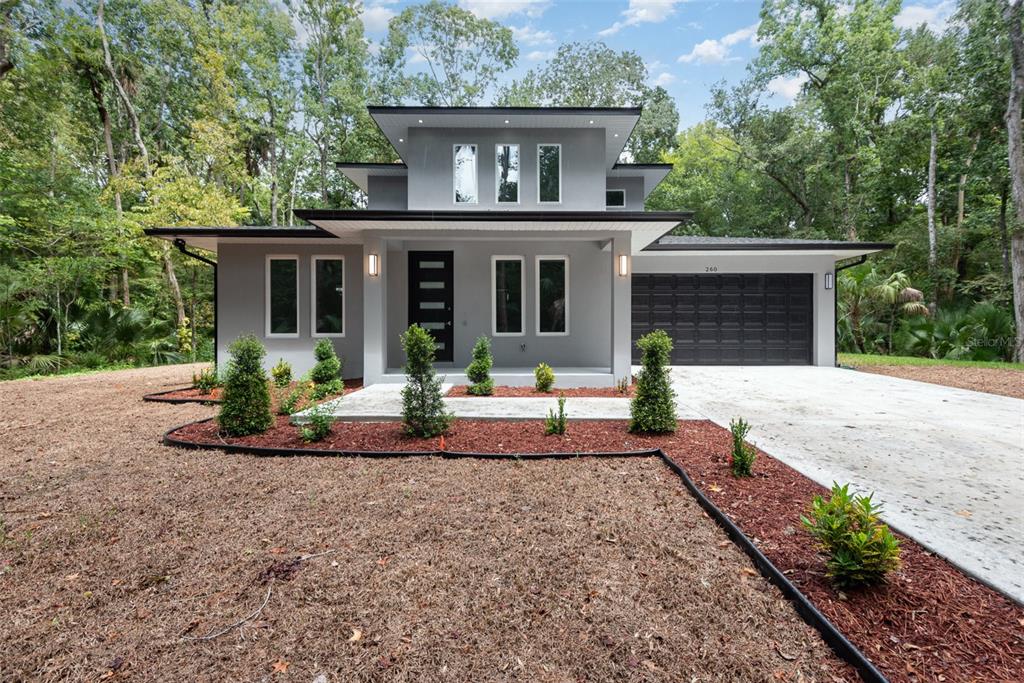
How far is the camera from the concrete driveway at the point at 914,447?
2.67m

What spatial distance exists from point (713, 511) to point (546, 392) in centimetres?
472

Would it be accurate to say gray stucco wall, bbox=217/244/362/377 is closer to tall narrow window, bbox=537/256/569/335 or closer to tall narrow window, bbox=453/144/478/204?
tall narrow window, bbox=453/144/478/204

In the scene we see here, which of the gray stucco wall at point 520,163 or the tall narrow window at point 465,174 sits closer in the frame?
the gray stucco wall at point 520,163

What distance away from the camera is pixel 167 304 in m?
16.6

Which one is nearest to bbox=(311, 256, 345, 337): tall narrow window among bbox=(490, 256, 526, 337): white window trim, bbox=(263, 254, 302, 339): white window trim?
bbox=(263, 254, 302, 339): white window trim

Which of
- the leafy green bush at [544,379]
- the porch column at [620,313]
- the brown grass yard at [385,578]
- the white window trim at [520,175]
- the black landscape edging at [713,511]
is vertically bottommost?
the brown grass yard at [385,578]

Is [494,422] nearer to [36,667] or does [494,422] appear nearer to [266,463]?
[266,463]

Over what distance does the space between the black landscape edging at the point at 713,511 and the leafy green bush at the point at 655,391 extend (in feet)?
1.98

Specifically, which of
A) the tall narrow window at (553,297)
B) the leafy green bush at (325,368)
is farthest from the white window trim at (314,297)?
the tall narrow window at (553,297)

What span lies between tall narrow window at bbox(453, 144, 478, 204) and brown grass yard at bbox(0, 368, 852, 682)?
7.26 metres

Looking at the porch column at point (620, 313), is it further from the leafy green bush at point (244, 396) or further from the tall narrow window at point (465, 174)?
the leafy green bush at point (244, 396)

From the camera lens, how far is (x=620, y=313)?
8.12 metres

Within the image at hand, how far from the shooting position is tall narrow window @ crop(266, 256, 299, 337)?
9.37 metres

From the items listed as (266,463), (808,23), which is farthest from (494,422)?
(808,23)
